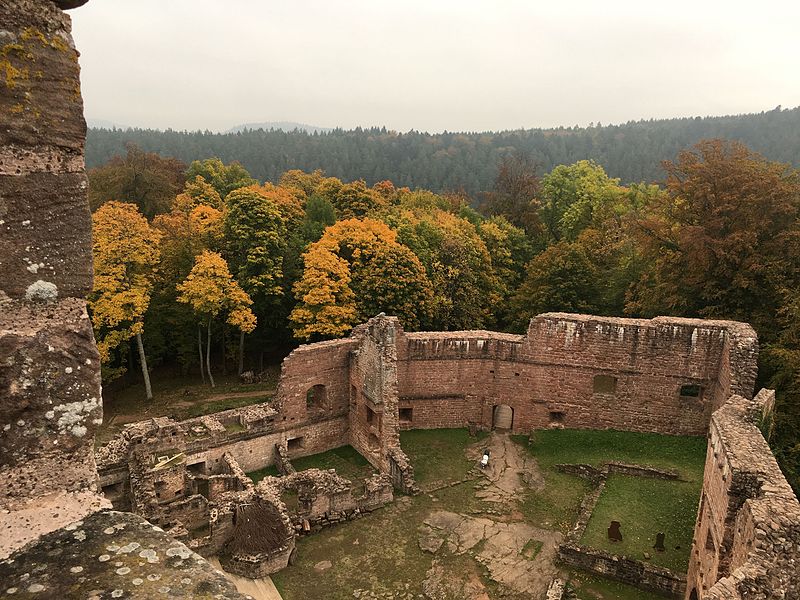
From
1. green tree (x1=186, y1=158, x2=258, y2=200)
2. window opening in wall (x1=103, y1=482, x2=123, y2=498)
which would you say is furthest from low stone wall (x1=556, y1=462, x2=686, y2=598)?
green tree (x1=186, y1=158, x2=258, y2=200)

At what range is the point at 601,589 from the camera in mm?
14336

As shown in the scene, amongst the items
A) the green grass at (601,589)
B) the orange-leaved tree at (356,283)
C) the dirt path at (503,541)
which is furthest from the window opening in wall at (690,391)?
the orange-leaved tree at (356,283)

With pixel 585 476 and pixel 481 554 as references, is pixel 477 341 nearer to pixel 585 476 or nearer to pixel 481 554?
pixel 585 476

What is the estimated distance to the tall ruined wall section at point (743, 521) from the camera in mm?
8945

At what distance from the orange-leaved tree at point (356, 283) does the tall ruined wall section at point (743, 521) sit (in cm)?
1590

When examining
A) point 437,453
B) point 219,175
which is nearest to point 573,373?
point 437,453

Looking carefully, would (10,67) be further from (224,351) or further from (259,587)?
(224,351)

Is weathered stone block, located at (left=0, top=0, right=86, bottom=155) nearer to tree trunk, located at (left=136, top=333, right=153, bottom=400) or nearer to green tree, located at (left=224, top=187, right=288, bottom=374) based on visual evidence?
tree trunk, located at (left=136, top=333, right=153, bottom=400)

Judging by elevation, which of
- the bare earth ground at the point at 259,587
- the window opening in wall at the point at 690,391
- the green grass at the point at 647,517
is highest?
the window opening in wall at the point at 690,391

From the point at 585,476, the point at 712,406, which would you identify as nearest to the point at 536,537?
the point at 585,476

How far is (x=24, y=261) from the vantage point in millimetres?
3346

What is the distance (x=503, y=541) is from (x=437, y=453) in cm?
509

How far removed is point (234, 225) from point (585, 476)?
20043 millimetres

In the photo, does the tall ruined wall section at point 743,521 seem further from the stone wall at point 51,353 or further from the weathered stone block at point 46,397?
the weathered stone block at point 46,397
